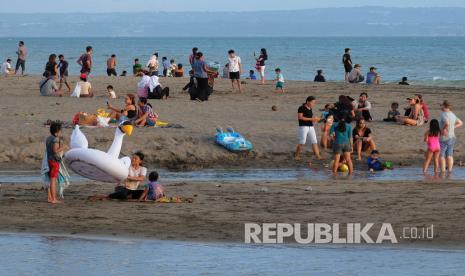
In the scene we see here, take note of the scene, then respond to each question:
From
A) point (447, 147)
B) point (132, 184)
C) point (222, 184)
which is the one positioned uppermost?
point (447, 147)

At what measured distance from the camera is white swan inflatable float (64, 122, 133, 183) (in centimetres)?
1533

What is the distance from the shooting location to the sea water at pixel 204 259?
11617mm

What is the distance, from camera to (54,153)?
1531cm

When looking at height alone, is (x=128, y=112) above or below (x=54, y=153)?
above

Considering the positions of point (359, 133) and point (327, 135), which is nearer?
point (359, 133)

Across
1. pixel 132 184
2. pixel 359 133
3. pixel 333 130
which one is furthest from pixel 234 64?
pixel 132 184

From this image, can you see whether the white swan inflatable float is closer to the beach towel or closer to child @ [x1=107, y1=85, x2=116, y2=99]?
the beach towel

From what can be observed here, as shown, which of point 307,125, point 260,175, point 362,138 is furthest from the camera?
point 362,138

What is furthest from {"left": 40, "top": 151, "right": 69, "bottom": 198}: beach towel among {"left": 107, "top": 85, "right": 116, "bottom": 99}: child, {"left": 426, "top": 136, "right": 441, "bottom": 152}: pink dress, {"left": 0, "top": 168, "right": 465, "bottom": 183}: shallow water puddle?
{"left": 107, "top": 85, "right": 116, "bottom": 99}: child

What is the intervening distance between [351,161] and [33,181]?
5775 millimetres

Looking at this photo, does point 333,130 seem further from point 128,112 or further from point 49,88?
point 49,88

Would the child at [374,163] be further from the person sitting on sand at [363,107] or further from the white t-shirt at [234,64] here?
the white t-shirt at [234,64]

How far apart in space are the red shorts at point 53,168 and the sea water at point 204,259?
2.27 m

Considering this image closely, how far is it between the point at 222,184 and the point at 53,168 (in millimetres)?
3425
